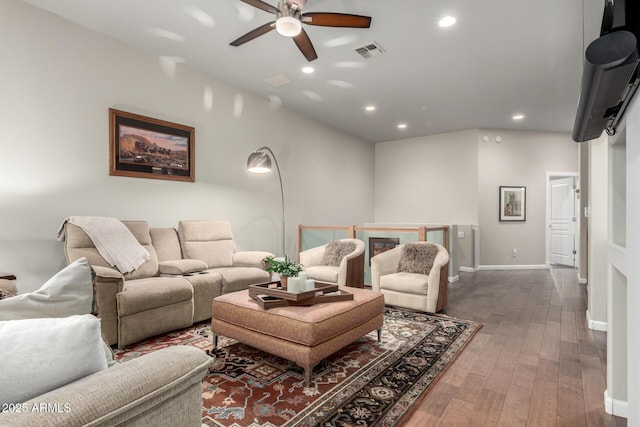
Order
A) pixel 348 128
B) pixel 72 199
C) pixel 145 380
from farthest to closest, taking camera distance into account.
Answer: pixel 348 128
pixel 72 199
pixel 145 380

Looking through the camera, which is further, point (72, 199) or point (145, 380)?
point (72, 199)

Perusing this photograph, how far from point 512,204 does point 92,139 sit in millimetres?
7339

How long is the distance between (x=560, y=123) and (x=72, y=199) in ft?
25.9

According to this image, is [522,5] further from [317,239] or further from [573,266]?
[573,266]

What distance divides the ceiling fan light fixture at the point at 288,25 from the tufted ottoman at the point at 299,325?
2048mm

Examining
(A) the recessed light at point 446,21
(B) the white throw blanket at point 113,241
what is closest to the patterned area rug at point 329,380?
(B) the white throw blanket at point 113,241

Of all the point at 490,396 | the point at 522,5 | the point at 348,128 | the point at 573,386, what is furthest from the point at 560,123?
the point at 490,396

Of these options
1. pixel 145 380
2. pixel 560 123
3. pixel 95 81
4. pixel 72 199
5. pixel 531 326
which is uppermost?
pixel 560 123

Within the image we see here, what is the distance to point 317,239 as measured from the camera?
17.5 ft

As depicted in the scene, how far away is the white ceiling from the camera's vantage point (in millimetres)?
2936

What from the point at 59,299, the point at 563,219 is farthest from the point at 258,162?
the point at 563,219

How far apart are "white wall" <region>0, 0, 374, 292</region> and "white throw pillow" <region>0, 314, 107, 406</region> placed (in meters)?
2.88

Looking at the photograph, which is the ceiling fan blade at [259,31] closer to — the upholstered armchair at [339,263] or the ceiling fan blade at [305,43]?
the ceiling fan blade at [305,43]

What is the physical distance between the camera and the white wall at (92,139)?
2885 mm
